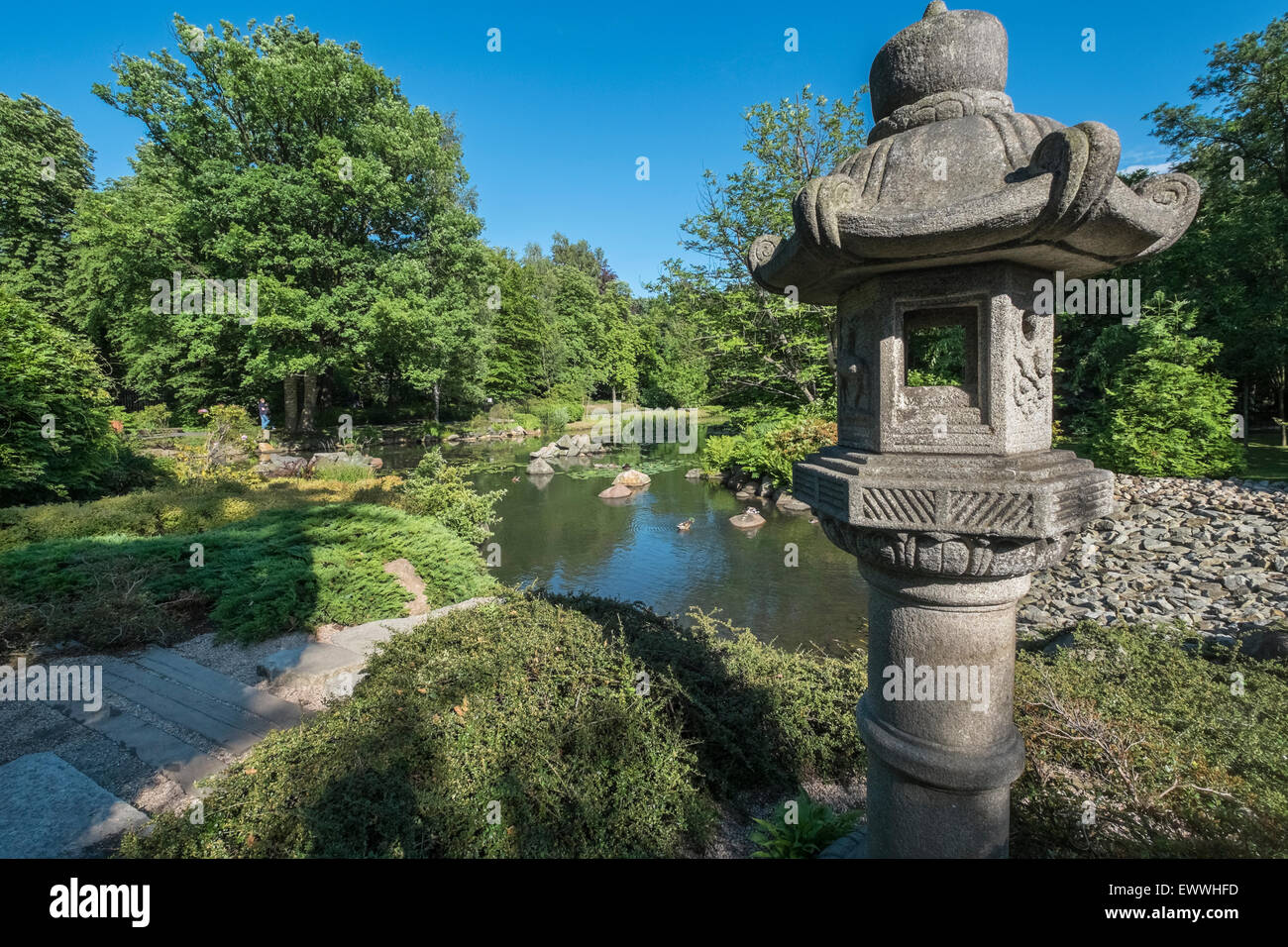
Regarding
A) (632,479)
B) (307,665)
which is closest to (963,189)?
(307,665)

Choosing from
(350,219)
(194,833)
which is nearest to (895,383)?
(194,833)

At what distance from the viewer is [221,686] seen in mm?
4742

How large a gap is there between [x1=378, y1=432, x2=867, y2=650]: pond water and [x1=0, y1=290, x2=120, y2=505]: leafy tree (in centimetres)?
A: 706

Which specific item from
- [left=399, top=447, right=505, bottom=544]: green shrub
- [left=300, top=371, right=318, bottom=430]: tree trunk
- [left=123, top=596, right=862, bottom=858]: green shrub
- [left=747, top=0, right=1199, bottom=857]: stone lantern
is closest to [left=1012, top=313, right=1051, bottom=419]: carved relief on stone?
[left=747, top=0, right=1199, bottom=857]: stone lantern

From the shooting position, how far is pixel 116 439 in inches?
426

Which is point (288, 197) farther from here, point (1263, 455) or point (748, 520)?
point (1263, 455)

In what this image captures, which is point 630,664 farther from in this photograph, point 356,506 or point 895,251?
point 356,506

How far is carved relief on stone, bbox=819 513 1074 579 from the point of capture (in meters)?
2.26

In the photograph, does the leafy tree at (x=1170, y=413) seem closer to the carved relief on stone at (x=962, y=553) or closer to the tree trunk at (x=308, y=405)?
the carved relief on stone at (x=962, y=553)

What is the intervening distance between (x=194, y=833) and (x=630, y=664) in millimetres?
2696

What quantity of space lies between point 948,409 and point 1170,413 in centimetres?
1308

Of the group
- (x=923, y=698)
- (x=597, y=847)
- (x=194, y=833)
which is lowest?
(x=597, y=847)

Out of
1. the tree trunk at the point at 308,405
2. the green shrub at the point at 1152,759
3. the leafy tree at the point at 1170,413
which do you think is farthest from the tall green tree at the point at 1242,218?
the tree trunk at the point at 308,405

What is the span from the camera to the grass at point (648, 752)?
10.0 ft
